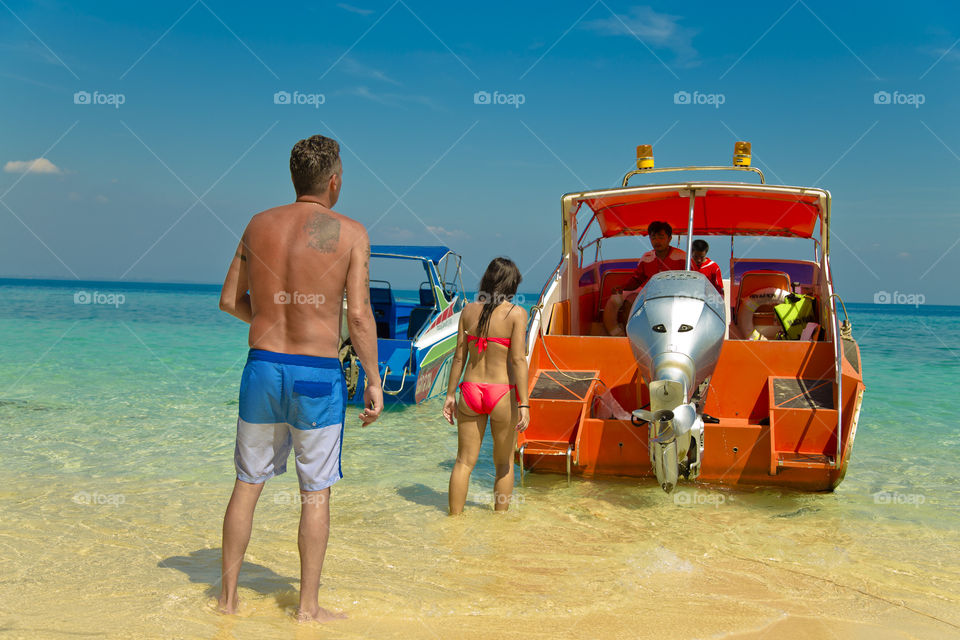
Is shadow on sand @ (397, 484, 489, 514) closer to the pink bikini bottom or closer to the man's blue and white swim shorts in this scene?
the pink bikini bottom

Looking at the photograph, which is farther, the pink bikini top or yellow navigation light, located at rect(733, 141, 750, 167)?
yellow navigation light, located at rect(733, 141, 750, 167)

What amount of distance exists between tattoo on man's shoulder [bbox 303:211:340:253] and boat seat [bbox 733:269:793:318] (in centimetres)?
619

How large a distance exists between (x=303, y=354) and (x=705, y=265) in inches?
223

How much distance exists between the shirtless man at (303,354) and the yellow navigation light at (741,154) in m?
5.67

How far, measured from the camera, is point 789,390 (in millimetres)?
5730

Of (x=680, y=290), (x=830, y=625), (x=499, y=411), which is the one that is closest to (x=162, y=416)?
(x=499, y=411)

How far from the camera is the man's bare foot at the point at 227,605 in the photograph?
3.20m

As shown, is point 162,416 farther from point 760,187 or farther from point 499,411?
point 760,187

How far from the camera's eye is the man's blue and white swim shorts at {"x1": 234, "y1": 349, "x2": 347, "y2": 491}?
9.81ft

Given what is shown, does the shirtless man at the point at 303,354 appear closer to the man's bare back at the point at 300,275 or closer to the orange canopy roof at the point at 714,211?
the man's bare back at the point at 300,275

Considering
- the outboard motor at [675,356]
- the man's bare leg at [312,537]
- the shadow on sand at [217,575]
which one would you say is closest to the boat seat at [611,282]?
the outboard motor at [675,356]

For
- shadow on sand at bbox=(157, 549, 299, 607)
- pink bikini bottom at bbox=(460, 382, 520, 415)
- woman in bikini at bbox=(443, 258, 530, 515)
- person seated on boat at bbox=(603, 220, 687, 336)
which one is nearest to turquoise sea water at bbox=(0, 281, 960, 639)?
shadow on sand at bbox=(157, 549, 299, 607)

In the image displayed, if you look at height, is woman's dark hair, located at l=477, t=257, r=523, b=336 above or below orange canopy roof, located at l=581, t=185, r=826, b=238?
below

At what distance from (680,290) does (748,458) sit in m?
1.43
